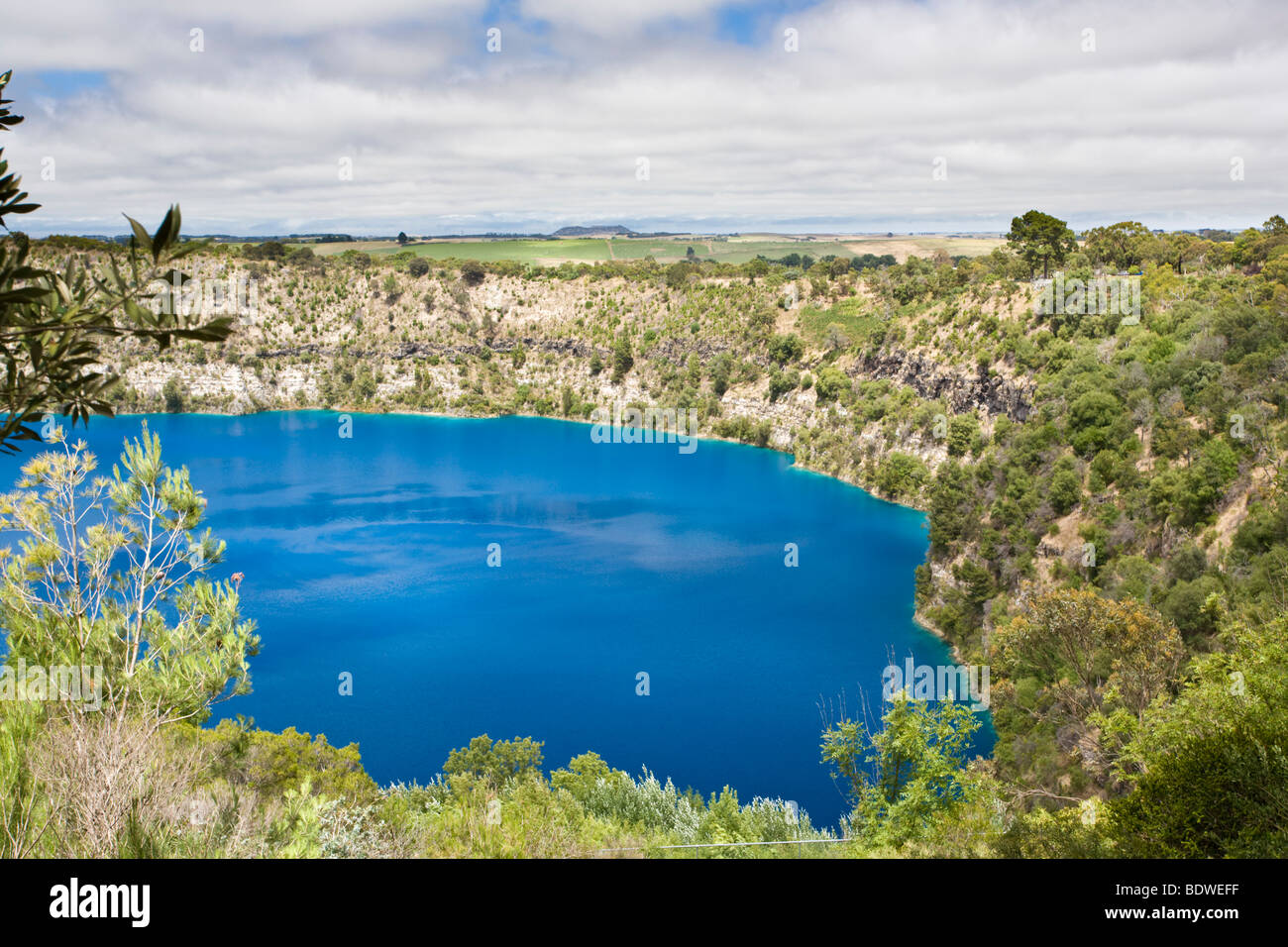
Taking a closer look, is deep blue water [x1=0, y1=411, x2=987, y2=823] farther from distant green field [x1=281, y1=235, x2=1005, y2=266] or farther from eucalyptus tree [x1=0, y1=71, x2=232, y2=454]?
distant green field [x1=281, y1=235, x2=1005, y2=266]

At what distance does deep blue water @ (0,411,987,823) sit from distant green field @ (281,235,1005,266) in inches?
2344

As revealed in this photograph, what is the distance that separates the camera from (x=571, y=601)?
149ft

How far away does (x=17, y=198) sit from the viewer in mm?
4238

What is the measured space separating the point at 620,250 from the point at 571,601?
110014 millimetres

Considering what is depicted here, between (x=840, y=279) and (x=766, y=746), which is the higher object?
(x=840, y=279)

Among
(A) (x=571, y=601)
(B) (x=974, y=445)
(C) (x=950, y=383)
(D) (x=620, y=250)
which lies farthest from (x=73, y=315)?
(D) (x=620, y=250)

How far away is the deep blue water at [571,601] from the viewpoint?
3152 cm

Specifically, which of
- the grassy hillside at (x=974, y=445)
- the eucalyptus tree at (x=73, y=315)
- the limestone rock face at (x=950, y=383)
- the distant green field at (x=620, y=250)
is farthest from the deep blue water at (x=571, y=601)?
the distant green field at (x=620, y=250)

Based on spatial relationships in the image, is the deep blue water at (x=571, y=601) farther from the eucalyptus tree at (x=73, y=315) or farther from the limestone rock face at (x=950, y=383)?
the eucalyptus tree at (x=73, y=315)

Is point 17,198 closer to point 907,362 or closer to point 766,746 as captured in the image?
point 766,746

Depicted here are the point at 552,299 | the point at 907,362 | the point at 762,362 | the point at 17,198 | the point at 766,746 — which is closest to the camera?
the point at 17,198

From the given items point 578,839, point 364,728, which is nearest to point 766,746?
point 364,728

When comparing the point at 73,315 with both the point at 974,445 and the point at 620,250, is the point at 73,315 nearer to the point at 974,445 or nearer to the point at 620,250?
the point at 974,445

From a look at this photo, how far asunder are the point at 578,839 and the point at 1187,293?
168ft
